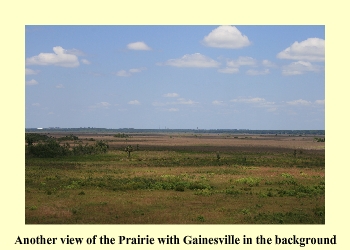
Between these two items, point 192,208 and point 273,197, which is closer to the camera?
point 192,208

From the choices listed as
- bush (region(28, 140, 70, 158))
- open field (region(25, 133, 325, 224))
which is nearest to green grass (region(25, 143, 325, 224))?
open field (region(25, 133, 325, 224))

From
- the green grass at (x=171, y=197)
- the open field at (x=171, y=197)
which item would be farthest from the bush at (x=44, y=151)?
the green grass at (x=171, y=197)

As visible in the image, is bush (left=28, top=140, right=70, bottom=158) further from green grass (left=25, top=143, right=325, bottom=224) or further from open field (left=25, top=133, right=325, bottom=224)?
green grass (left=25, top=143, right=325, bottom=224)

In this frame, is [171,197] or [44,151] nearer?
[171,197]

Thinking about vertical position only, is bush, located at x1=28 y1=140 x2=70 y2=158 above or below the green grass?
above

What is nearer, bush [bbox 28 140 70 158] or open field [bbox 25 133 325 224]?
open field [bbox 25 133 325 224]

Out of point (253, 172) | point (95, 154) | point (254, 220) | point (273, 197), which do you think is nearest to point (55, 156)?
point (95, 154)

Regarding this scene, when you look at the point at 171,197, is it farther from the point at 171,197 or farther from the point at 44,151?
the point at 44,151

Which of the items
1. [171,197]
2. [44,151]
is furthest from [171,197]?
[44,151]

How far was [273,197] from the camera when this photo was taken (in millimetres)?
34406

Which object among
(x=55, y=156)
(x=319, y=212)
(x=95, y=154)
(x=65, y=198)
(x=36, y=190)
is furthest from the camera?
(x=95, y=154)
